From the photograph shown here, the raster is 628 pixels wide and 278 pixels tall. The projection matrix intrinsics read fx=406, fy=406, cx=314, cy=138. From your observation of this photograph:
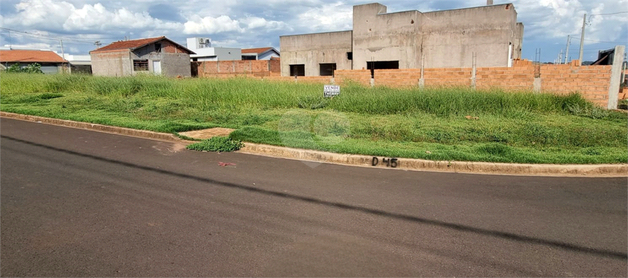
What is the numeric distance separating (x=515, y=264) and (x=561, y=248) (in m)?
0.69

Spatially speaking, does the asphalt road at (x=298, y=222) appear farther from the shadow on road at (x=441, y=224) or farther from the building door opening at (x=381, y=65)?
the building door opening at (x=381, y=65)

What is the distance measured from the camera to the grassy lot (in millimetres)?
7914

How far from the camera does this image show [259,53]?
65438 millimetres

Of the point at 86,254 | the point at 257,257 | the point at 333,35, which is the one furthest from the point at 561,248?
the point at 333,35

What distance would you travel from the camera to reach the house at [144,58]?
4459cm

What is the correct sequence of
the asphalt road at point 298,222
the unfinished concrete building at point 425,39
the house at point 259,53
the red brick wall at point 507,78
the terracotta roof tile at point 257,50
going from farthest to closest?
the terracotta roof tile at point 257,50 → the house at point 259,53 → the unfinished concrete building at point 425,39 → the red brick wall at point 507,78 → the asphalt road at point 298,222

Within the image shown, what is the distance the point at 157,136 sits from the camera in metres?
9.88

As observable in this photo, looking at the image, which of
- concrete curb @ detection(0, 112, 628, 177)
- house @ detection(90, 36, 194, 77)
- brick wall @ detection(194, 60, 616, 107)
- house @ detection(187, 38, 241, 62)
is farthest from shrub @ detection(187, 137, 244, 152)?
house @ detection(187, 38, 241, 62)

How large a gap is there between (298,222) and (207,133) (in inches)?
240

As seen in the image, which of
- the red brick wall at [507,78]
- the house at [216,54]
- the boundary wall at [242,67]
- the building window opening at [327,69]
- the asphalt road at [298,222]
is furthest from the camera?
the house at [216,54]

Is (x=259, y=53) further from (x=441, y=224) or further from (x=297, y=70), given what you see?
(x=441, y=224)

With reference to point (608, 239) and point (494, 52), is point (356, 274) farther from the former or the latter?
point (494, 52)

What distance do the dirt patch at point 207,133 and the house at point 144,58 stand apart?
3674 centimetres

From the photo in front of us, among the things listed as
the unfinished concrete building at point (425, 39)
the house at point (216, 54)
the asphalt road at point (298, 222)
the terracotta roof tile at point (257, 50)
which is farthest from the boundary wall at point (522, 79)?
the terracotta roof tile at point (257, 50)
